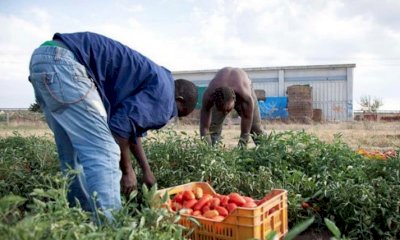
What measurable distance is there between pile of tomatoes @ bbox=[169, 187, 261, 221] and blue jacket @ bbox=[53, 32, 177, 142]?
1.99 ft

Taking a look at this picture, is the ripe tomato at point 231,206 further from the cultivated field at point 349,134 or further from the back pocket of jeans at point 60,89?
the cultivated field at point 349,134

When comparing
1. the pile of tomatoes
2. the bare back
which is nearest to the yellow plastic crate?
the pile of tomatoes

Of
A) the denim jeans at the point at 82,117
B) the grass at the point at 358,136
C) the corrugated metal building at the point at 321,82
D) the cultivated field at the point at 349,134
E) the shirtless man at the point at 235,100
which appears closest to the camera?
the denim jeans at the point at 82,117

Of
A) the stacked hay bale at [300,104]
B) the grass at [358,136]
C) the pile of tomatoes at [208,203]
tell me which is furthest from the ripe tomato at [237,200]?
the stacked hay bale at [300,104]

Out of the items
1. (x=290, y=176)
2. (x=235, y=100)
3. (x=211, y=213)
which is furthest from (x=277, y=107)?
(x=211, y=213)

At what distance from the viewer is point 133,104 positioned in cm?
245

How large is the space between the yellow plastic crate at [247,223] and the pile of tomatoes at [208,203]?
106mm

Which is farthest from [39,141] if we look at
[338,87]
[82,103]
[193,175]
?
[338,87]

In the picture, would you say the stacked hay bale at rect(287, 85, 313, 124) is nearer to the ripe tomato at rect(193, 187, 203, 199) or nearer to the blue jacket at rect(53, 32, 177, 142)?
the ripe tomato at rect(193, 187, 203, 199)

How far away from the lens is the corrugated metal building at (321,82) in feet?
96.5

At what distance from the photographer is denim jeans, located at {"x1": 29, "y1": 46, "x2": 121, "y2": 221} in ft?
7.44

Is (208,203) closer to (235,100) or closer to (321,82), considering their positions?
(235,100)

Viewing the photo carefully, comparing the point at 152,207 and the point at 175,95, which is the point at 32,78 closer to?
the point at 175,95

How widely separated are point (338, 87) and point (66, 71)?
96.1ft
